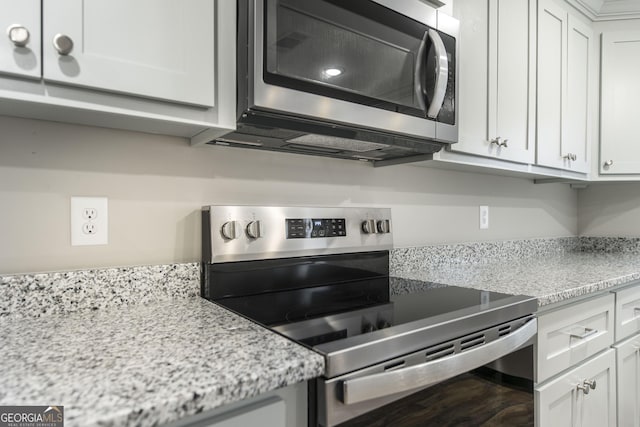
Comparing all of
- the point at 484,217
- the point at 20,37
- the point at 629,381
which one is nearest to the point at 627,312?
the point at 629,381

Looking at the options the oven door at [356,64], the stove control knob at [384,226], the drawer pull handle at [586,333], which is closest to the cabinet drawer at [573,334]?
the drawer pull handle at [586,333]

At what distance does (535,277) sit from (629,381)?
581 mm

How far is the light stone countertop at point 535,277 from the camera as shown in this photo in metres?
1.16

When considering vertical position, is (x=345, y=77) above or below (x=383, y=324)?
above

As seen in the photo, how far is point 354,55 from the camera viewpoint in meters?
0.97

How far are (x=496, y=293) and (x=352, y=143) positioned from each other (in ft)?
1.93

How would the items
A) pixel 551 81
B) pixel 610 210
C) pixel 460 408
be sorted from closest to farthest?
1. pixel 460 408
2. pixel 551 81
3. pixel 610 210

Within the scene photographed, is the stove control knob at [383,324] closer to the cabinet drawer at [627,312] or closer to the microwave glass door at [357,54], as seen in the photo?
the microwave glass door at [357,54]

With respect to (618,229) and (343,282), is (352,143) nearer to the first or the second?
(343,282)

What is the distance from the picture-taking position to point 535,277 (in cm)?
138

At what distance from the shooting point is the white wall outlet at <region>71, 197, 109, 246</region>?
910mm

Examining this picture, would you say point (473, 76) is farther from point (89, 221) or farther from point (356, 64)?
point (89, 221)

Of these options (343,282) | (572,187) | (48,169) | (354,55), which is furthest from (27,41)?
(572,187)

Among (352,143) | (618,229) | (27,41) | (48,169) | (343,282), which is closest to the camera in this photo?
(27,41)
